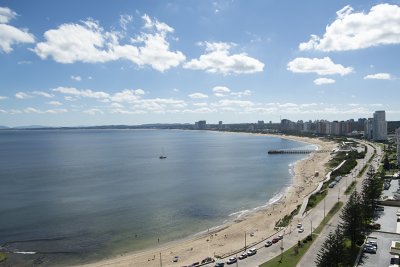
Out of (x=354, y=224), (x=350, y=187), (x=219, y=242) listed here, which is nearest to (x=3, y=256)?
(x=219, y=242)

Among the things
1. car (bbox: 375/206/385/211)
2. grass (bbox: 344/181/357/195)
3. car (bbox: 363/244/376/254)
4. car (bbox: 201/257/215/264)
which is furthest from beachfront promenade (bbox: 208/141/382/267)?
car (bbox: 375/206/385/211)

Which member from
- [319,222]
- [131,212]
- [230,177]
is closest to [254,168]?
[230,177]

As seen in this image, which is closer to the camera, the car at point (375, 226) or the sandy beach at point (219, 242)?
the sandy beach at point (219, 242)

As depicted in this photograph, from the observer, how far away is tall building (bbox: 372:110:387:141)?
517 ft

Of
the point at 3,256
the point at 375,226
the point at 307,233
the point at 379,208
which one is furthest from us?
the point at 379,208

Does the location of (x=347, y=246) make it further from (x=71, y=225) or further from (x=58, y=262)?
(x=71, y=225)

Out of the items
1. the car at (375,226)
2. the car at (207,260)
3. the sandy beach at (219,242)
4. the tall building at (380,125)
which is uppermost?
the tall building at (380,125)

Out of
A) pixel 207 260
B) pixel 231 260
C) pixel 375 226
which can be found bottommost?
pixel 207 260

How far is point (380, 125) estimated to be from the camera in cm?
15875

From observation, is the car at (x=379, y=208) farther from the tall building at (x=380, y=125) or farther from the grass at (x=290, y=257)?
the tall building at (x=380, y=125)

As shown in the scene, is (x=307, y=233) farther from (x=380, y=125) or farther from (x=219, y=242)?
(x=380, y=125)

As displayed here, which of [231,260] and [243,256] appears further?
[243,256]

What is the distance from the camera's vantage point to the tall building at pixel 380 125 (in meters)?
158

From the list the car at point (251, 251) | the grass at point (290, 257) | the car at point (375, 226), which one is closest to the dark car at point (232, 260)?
the car at point (251, 251)
